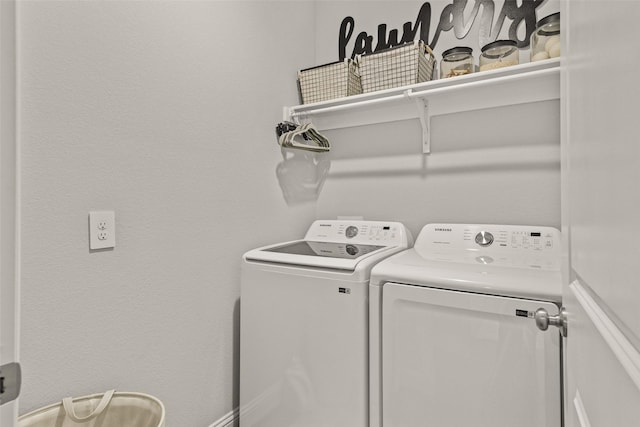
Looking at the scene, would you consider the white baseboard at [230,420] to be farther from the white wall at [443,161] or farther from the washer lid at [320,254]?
the white wall at [443,161]

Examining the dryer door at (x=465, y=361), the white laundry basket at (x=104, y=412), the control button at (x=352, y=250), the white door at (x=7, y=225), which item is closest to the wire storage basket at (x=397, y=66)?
the control button at (x=352, y=250)

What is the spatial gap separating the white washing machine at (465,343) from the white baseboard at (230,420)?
0.76 m

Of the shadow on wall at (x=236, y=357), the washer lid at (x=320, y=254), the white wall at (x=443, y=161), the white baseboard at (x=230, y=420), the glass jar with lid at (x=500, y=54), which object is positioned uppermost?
the glass jar with lid at (x=500, y=54)

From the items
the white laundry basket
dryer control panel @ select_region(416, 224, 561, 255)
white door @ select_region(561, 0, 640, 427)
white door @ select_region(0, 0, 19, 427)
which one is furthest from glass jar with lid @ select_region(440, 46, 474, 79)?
the white laundry basket

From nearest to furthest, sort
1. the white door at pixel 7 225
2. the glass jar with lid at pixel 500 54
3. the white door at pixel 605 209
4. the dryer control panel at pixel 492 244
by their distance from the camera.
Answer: the white door at pixel 605 209 → the white door at pixel 7 225 → the dryer control panel at pixel 492 244 → the glass jar with lid at pixel 500 54

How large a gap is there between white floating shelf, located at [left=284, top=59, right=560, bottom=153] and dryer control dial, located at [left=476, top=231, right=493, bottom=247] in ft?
1.82

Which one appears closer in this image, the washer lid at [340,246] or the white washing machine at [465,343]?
the white washing machine at [465,343]

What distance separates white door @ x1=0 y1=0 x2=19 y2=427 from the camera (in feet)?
1.63

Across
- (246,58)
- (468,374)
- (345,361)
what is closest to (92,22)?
(246,58)

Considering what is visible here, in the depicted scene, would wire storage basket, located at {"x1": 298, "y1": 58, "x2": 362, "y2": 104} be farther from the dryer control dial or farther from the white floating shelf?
the dryer control dial

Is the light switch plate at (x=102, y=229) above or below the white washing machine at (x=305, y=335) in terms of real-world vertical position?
above

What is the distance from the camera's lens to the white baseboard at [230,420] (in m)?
1.61

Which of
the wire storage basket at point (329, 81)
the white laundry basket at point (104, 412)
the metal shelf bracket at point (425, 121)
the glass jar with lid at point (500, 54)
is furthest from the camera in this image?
the wire storage basket at point (329, 81)

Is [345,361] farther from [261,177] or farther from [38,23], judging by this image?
[38,23]
